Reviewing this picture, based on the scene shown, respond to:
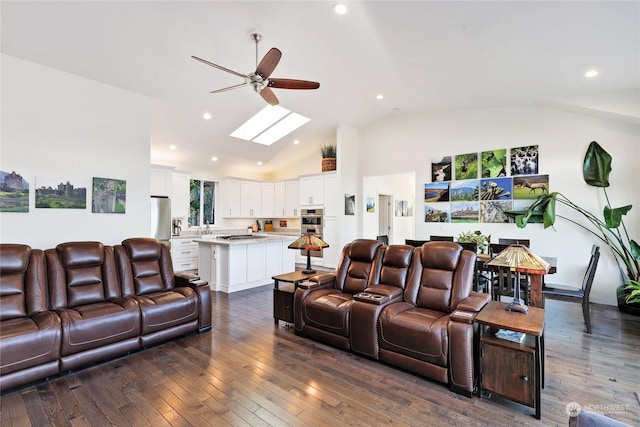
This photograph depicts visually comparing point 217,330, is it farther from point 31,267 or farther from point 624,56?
point 624,56

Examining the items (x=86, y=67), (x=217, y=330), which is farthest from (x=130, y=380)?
(x=86, y=67)

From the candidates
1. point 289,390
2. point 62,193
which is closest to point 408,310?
point 289,390

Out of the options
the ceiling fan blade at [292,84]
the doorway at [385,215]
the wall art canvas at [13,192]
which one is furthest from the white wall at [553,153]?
the wall art canvas at [13,192]

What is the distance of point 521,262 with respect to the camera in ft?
8.00

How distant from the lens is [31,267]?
3123 millimetres

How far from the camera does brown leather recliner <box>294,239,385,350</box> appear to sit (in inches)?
130

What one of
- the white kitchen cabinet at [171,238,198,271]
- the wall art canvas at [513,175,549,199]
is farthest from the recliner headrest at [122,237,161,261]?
the wall art canvas at [513,175,549,199]

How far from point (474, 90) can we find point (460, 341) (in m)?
4.32

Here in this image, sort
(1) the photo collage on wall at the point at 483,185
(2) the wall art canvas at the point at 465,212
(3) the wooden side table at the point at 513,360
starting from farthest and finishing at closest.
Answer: (2) the wall art canvas at the point at 465,212 → (1) the photo collage on wall at the point at 483,185 → (3) the wooden side table at the point at 513,360

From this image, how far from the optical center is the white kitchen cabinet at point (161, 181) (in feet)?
23.0

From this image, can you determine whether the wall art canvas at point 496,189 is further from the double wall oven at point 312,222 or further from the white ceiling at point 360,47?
the double wall oven at point 312,222

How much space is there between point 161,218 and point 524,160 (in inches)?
303

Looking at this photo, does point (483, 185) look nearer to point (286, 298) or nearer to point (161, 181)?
point (286, 298)

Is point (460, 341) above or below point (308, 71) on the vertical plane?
below
